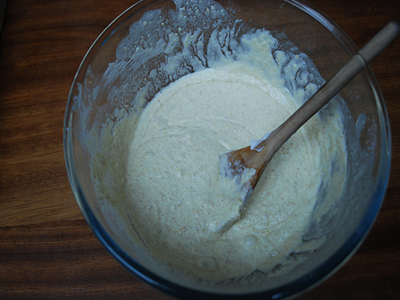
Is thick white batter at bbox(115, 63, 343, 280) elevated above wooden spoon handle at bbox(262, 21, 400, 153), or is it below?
below

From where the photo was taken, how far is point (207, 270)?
→ 0.90 m

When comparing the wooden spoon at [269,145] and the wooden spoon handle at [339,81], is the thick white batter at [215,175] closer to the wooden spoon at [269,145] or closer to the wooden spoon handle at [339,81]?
the wooden spoon at [269,145]

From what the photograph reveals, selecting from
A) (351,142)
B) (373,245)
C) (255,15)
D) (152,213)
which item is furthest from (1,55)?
(373,245)

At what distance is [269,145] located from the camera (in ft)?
3.05

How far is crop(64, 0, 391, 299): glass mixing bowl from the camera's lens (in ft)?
2.38

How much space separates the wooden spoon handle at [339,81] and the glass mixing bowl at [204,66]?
0.49 ft

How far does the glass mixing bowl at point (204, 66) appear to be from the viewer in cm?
73

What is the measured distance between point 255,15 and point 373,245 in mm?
862

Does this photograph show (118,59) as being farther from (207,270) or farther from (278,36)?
(207,270)

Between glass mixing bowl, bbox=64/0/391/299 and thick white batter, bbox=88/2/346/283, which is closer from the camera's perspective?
glass mixing bowl, bbox=64/0/391/299

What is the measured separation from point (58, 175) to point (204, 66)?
688 mm

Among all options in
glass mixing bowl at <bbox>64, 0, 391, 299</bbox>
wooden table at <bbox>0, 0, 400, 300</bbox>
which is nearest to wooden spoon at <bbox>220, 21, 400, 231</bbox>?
glass mixing bowl at <bbox>64, 0, 391, 299</bbox>

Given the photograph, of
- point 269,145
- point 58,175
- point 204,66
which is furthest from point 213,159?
point 58,175

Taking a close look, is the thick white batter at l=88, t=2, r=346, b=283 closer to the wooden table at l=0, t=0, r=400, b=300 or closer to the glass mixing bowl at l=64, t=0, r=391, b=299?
the glass mixing bowl at l=64, t=0, r=391, b=299
